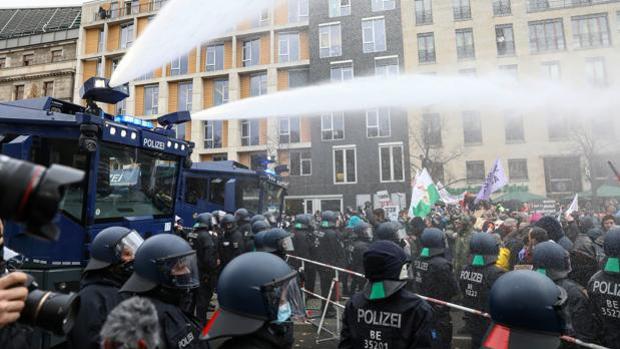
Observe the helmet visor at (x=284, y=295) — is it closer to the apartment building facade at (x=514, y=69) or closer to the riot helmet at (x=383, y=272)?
the riot helmet at (x=383, y=272)

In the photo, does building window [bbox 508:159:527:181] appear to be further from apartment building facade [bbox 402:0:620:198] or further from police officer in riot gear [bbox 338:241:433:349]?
police officer in riot gear [bbox 338:241:433:349]

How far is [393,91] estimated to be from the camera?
17.4 m

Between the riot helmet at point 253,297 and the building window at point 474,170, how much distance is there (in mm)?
30207

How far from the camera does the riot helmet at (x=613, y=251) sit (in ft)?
12.4

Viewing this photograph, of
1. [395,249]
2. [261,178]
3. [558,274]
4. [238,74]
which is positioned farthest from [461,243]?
[238,74]

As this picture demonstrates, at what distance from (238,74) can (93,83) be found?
3015 centimetres

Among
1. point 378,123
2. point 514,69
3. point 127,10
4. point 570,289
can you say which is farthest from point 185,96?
point 570,289

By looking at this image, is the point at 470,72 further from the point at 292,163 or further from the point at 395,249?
the point at 395,249

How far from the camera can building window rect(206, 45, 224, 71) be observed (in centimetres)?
3584

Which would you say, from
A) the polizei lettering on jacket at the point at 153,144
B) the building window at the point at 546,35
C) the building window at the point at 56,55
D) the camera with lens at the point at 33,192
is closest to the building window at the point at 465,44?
the building window at the point at 546,35

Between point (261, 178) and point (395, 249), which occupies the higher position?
point (261, 178)

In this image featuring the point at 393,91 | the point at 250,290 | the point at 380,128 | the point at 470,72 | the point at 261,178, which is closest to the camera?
the point at 250,290

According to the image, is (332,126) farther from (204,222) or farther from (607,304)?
(607,304)

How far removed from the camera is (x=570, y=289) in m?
3.96
